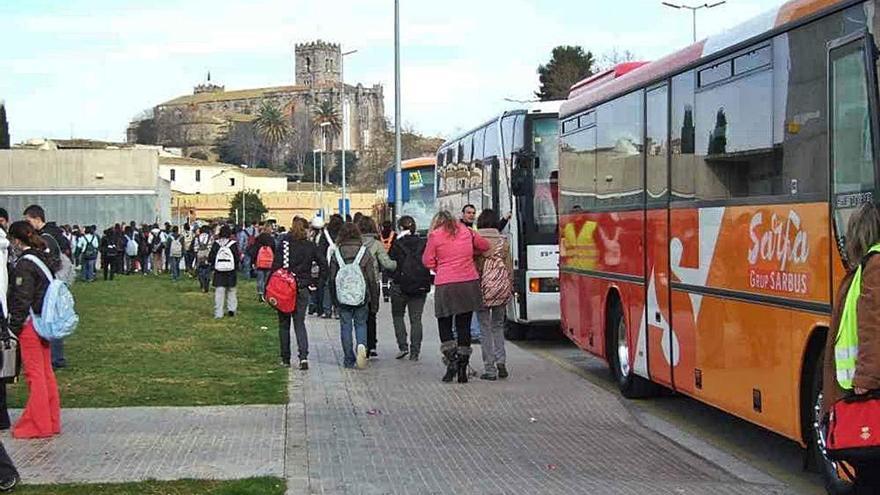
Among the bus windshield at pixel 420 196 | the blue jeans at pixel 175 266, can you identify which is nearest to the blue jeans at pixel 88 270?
the blue jeans at pixel 175 266

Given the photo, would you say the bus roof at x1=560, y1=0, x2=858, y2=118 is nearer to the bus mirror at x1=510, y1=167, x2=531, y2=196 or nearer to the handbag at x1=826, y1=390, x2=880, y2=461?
the handbag at x1=826, y1=390, x2=880, y2=461

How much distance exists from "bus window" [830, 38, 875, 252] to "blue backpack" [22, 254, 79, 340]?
20.0 ft

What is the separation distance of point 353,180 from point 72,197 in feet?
229

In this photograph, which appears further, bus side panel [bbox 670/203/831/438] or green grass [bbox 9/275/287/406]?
green grass [bbox 9/275/287/406]

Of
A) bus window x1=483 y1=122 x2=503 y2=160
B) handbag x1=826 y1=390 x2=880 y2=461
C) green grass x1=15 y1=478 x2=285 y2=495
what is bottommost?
green grass x1=15 y1=478 x2=285 y2=495

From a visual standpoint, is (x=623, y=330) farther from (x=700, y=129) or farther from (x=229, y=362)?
(x=229, y=362)

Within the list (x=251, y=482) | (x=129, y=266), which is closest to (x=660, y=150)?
(x=251, y=482)

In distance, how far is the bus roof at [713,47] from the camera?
323 inches

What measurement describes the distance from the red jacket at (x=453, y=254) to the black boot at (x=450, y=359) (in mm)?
730

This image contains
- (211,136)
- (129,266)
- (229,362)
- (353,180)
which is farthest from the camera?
(211,136)

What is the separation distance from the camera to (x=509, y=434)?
1060 centimetres

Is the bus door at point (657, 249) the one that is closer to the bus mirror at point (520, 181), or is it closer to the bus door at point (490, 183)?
the bus mirror at point (520, 181)

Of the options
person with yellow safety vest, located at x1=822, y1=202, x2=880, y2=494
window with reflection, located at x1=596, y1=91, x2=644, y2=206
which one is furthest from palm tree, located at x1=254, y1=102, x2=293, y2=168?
person with yellow safety vest, located at x1=822, y1=202, x2=880, y2=494

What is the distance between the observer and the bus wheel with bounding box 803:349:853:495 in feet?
24.5
